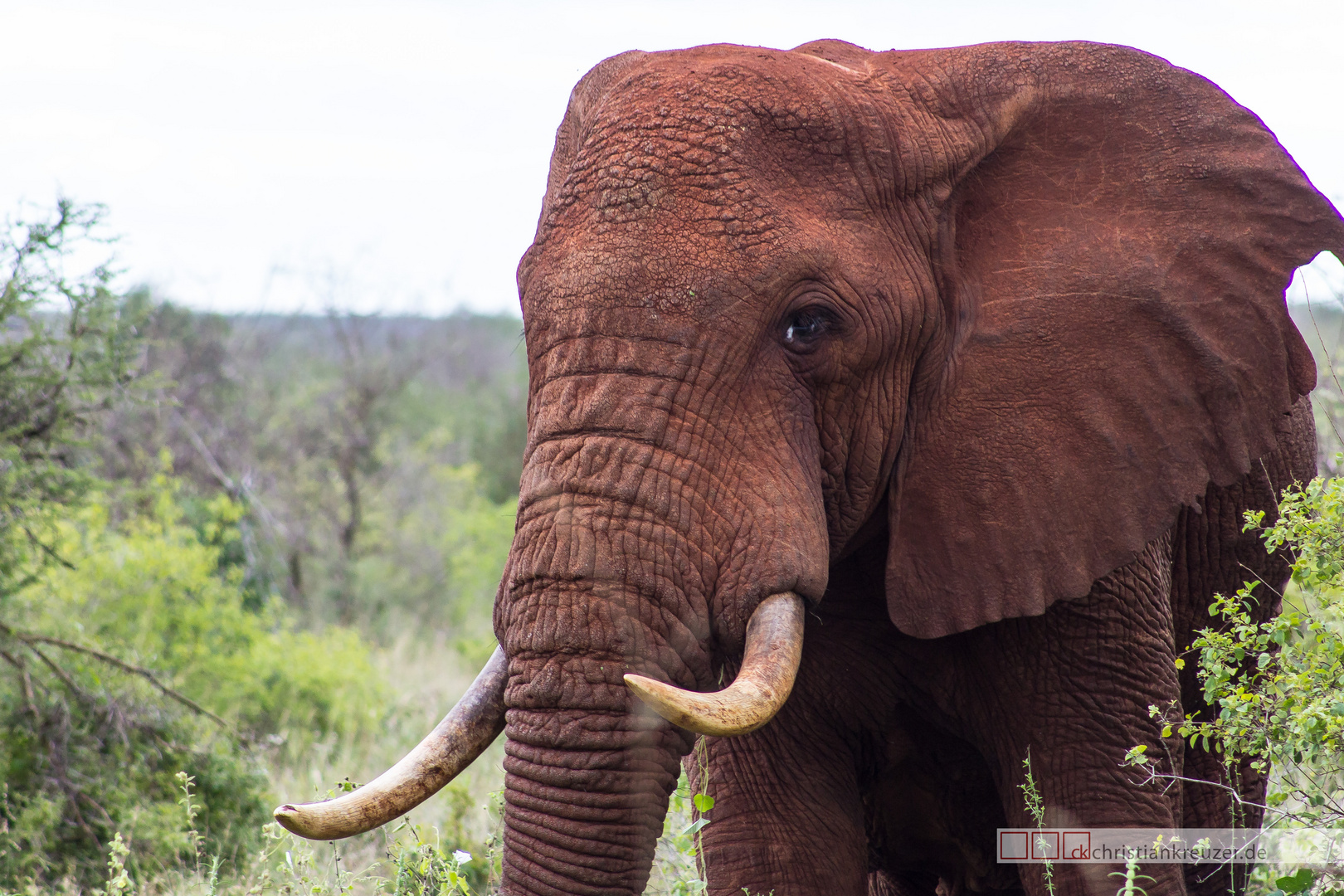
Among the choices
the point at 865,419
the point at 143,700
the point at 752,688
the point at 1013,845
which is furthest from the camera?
the point at 143,700

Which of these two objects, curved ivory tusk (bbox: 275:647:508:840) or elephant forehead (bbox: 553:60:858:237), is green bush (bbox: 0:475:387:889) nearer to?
curved ivory tusk (bbox: 275:647:508:840)

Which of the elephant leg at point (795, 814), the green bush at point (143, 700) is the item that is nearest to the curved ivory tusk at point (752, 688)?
the elephant leg at point (795, 814)

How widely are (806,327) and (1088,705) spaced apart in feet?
3.83

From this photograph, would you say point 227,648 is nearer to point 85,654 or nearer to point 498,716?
point 85,654

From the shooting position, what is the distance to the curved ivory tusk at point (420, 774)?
2.73 metres

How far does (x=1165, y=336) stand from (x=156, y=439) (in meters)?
10.2

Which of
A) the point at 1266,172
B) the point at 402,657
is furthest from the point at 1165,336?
the point at 402,657

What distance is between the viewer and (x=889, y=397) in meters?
3.20

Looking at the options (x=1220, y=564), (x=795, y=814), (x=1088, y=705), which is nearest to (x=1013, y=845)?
(x=1088, y=705)

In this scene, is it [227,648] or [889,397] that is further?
[227,648]

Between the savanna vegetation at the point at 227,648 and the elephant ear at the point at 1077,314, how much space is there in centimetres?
32

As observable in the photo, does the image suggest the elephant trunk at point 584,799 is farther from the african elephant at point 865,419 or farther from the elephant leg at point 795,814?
the elephant leg at point 795,814

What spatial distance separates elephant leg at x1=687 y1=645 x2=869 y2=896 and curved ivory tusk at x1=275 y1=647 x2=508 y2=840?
3.24 ft

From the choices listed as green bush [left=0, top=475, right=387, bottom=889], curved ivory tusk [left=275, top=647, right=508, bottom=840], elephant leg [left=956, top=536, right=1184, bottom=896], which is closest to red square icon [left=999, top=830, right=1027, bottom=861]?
elephant leg [left=956, top=536, right=1184, bottom=896]
